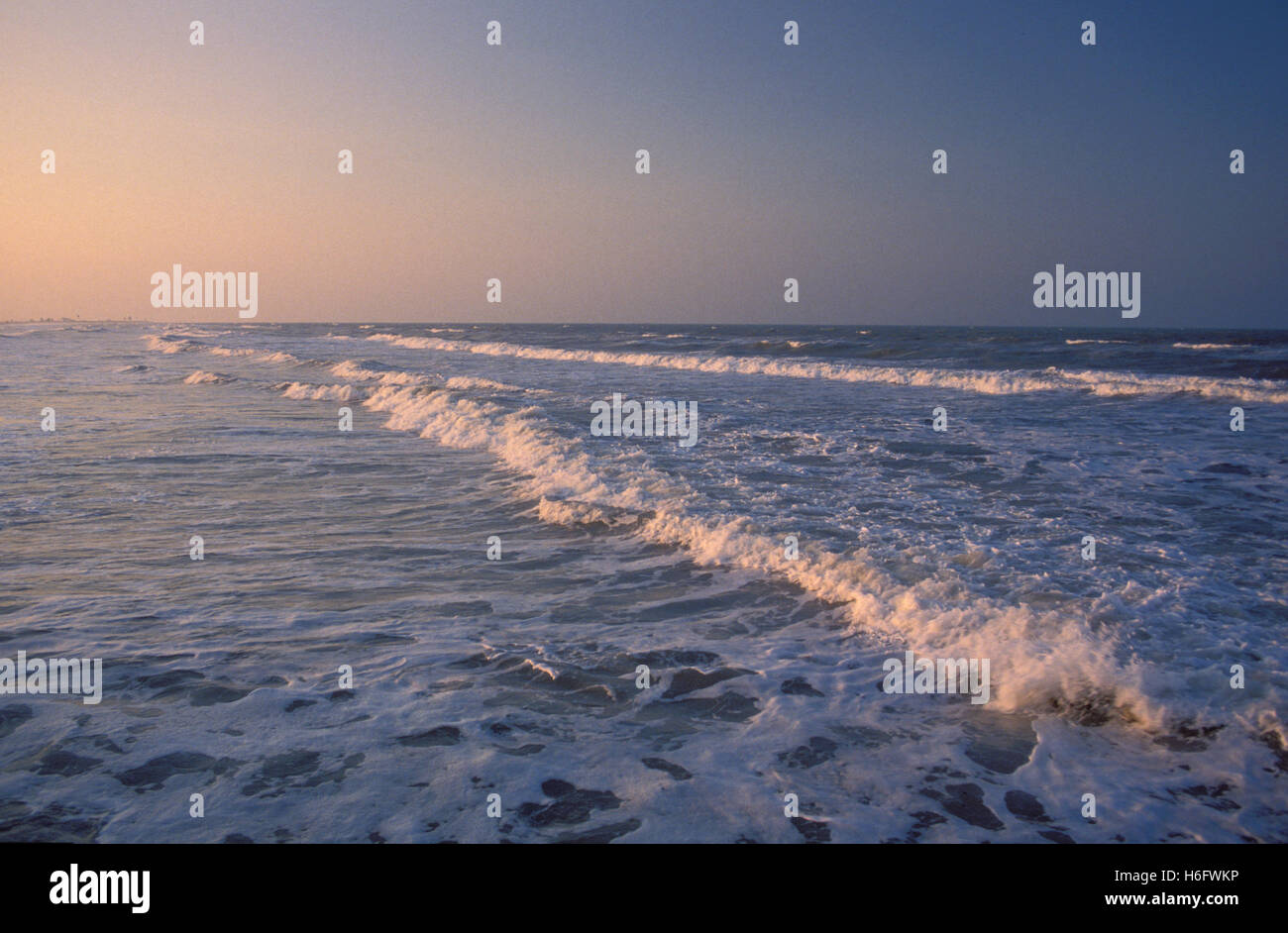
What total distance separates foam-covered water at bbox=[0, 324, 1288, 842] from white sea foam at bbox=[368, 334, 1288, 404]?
9.80 metres

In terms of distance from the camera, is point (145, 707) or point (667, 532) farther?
point (667, 532)

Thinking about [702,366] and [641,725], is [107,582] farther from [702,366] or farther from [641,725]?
[702,366]

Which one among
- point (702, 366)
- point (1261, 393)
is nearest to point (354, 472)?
point (1261, 393)

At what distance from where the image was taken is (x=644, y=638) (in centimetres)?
553

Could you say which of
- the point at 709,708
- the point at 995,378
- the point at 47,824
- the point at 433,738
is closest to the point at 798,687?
the point at 709,708

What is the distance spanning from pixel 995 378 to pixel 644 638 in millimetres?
24324

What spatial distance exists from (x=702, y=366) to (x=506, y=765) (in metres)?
33.7

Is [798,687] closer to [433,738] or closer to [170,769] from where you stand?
[433,738]

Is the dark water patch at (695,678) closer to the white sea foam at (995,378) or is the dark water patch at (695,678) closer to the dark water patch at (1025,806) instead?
the dark water patch at (1025,806)
